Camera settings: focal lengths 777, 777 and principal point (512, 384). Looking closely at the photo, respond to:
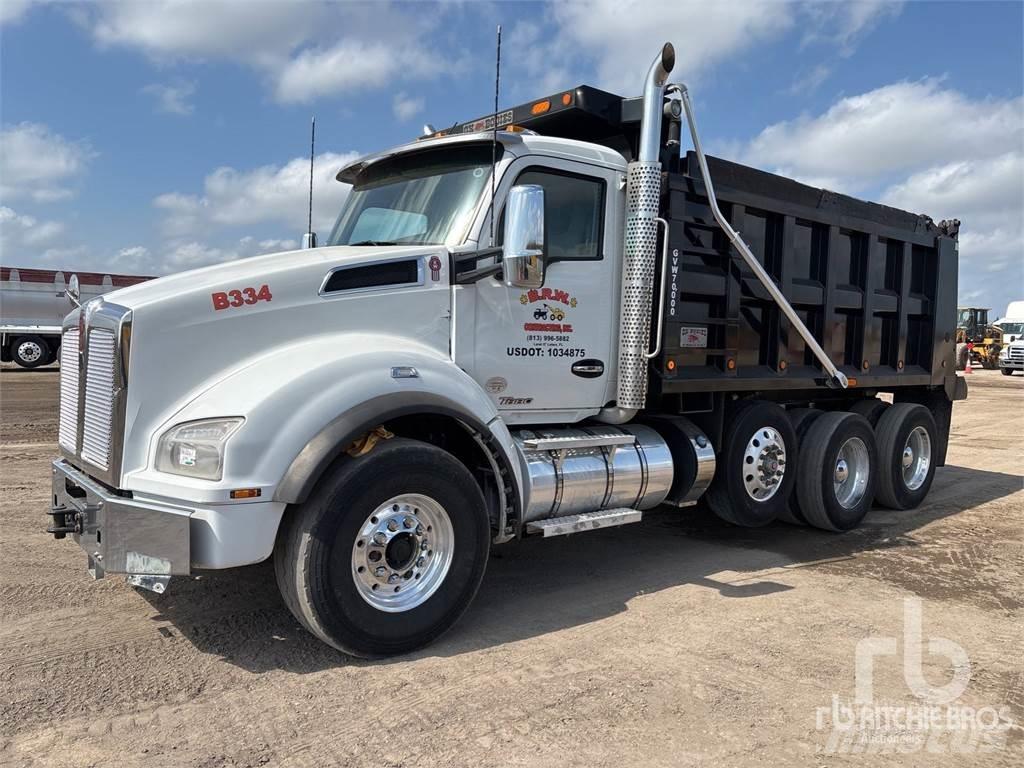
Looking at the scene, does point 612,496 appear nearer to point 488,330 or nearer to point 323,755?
point 488,330

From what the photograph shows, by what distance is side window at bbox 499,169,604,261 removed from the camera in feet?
16.6

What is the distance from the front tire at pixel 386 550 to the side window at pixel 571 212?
1745 millimetres

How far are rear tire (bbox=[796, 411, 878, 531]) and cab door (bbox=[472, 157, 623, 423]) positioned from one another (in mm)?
2438

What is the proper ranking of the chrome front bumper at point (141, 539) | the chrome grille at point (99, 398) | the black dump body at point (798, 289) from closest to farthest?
the chrome front bumper at point (141, 539), the chrome grille at point (99, 398), the black dump body at point (798, 289)

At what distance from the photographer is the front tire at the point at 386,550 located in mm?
3785

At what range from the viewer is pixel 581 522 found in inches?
194

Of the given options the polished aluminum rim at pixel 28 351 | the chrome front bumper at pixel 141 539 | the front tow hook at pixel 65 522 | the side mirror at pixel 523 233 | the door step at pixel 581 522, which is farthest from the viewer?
the polished aluminum rim at pixel 28 351

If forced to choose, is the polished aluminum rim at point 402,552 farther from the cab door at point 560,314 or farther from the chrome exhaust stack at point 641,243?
the chrome exhaust stack at point 641,243

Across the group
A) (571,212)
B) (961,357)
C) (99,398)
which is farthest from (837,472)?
(99,398)

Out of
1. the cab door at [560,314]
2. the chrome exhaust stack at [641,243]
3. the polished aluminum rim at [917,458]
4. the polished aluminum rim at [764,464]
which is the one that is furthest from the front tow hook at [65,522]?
the polished aluminum rim at [917,458]

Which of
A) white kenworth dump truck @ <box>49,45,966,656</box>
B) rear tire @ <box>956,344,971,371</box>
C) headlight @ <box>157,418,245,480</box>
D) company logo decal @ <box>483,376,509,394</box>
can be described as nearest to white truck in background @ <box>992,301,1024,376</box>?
rear tire @ <box>956,344,971,371</box>

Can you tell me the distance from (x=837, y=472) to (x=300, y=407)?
537 cm

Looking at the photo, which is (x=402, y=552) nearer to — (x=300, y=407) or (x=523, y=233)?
(x=300, y=407)

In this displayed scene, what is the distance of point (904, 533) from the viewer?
7125 millimetres
